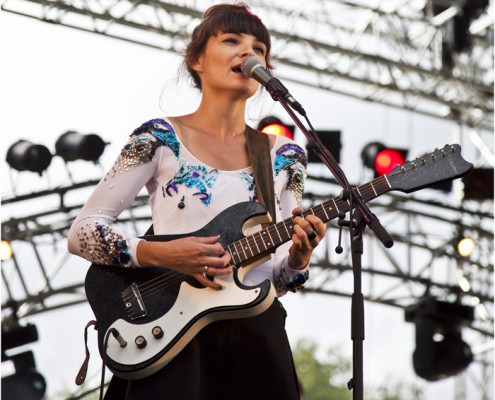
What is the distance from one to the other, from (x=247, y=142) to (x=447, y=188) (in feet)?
22.0

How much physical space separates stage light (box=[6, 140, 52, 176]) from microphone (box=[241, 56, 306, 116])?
547 cm

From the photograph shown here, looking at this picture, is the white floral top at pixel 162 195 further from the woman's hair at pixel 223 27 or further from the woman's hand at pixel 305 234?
the woman's hair at pixel 223 27

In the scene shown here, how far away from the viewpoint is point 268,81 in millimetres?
3010

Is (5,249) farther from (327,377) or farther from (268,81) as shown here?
(327,377)

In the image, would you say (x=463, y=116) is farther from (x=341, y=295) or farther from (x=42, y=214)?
(x=42, y=214)

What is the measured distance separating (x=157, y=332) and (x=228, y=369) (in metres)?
0.23

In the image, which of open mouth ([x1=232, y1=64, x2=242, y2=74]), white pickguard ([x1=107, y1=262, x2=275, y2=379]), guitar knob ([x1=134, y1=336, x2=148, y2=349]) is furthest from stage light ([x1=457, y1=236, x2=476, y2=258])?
guitar knob ([x1=134, y1=336, x2=148, y2=349])

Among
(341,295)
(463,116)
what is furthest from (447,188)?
(341,295)

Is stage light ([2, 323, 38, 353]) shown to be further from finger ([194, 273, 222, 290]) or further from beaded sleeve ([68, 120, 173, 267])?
finger ([194, 273, 222, 290])

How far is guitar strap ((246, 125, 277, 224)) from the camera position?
313 centimetres

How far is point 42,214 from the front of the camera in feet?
30.4

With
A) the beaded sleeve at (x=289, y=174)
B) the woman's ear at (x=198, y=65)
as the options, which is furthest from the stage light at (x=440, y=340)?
the woman's ear at (x=198, y=65)

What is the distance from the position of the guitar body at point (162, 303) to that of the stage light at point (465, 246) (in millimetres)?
7943

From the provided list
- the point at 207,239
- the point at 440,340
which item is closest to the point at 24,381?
the point at 440,340
